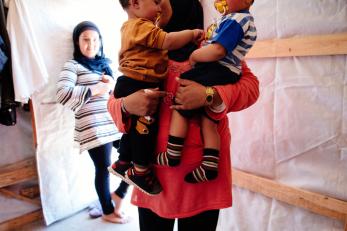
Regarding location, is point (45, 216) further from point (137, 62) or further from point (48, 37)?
point (137, 62)

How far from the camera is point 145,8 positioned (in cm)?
83

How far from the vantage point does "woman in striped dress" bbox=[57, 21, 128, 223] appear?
190 cm

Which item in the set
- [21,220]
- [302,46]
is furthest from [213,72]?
[21,220]

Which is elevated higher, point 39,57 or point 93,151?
point 39,57

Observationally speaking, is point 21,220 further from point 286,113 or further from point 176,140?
point 286,113

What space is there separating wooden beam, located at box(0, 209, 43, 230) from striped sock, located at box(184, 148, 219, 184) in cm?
189

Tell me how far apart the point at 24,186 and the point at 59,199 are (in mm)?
287

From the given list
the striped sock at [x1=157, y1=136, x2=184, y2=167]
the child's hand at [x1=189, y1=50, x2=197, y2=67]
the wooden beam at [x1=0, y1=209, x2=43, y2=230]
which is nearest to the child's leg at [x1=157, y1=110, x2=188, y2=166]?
the striped sock at [x1=157, y1=136, x2=184, y2=167]

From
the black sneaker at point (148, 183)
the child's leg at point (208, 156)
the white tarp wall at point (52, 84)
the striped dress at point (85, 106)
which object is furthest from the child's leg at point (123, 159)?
the white tarp wall at point (52, 84)

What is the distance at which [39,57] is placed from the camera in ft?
6.12

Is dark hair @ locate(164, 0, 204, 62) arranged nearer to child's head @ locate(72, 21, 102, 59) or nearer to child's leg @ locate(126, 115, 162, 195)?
child's leg @ locate(126, 115, 162, 195)

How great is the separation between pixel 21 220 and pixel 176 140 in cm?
194

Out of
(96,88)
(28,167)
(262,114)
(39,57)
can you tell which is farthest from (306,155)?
(28,167)

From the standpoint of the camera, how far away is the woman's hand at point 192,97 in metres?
0.76
